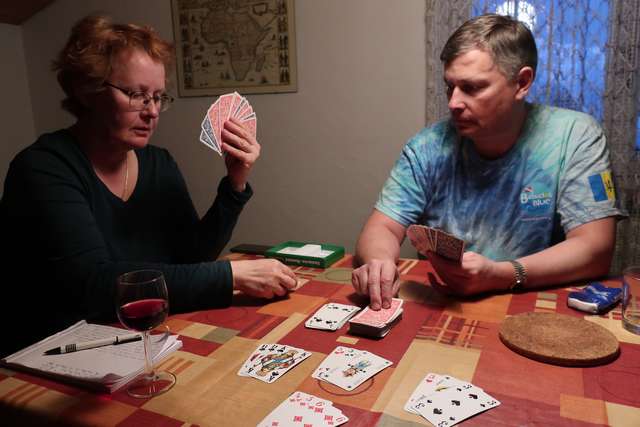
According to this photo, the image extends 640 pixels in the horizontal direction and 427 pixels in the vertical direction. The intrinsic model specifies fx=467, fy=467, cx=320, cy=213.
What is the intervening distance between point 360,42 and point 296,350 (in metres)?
2.27

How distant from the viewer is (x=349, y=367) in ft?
3.01

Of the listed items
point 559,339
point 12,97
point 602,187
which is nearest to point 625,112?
point 602,187

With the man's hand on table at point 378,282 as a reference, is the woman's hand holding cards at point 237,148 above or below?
above

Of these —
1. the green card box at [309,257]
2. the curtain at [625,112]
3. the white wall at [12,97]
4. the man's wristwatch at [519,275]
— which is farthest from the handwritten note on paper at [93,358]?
the white wall at [12,97]

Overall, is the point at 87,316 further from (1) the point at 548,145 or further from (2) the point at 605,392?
(1) the point at 548,145

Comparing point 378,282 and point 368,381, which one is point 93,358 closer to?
point 368,381

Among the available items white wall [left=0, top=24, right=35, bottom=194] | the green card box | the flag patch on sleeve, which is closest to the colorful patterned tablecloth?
the green card box

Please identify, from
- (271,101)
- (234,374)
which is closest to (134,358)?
(234,374)

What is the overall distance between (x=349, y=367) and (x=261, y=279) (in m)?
0.45

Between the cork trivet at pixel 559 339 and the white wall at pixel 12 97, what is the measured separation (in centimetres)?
405

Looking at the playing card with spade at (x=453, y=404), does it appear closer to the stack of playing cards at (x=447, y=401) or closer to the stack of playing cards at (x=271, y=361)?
the stack of playing cards at (x=447, y=401)

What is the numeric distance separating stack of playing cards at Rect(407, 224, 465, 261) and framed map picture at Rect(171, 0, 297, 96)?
2.07 m

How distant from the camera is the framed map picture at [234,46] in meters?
3.03

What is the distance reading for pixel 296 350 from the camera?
1.00 metres
